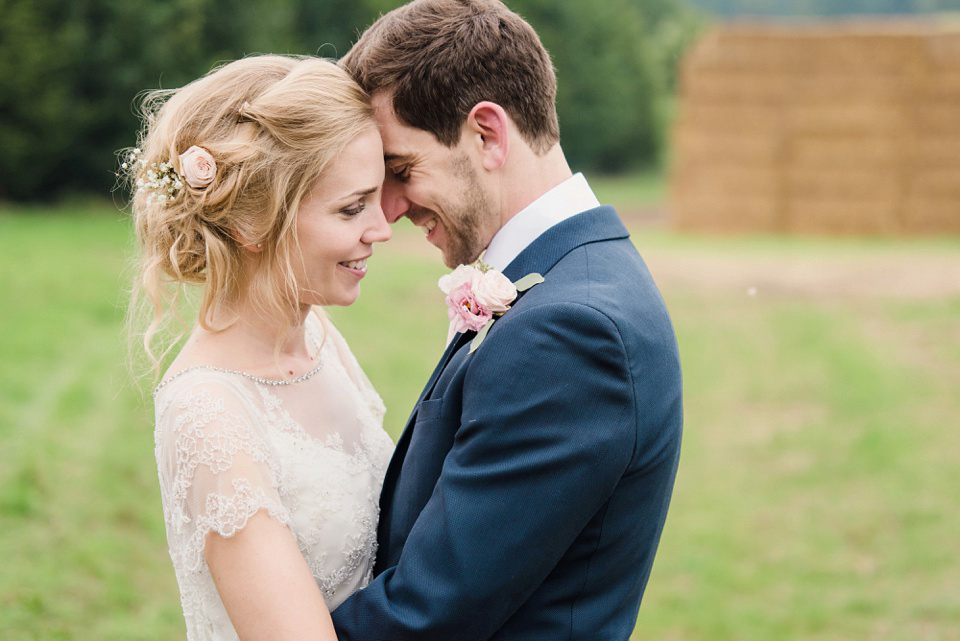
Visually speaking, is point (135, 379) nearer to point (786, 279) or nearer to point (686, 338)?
point (686, 338)

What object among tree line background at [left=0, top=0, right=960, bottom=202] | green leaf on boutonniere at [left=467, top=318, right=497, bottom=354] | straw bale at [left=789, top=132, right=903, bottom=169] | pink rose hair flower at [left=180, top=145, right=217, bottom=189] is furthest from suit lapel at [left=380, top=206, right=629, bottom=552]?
straw bale at [left=789, top=132, right=903, bottom=169]

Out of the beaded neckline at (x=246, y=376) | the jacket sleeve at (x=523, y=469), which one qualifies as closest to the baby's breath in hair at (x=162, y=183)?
the beaded neckline at (x=246, y=376)

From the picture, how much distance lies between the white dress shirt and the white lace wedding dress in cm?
64

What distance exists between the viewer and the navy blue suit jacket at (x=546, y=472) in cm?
195

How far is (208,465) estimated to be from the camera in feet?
7.18

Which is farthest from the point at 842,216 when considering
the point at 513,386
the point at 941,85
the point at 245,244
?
the point at 513,386

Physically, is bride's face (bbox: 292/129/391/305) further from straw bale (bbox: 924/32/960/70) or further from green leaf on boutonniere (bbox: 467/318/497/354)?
straw bale (bbox: 924/32/960/70)

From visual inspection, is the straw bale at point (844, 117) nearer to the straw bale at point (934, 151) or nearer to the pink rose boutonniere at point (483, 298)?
the straw bale at point (934, 151)

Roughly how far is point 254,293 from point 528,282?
74 centimetres

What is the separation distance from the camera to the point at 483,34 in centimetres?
229

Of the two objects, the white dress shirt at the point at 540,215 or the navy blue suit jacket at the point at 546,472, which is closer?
the navy blue suit jacket at the point at 546,472

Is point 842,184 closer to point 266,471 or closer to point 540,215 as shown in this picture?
point 540,215

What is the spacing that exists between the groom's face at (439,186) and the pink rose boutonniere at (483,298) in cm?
20

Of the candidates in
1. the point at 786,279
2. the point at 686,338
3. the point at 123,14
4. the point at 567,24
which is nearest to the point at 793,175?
the point at 786,279
